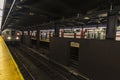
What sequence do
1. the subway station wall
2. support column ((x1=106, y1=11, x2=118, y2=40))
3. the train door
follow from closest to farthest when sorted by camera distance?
1. the subway station wall
2. support column ((x1=106, y1=11, x2=118, y2=40))
3. the train door

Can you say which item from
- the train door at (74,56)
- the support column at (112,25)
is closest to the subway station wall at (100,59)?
the train door at (74,56)

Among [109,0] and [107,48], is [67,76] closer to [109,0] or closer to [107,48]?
[107,48]

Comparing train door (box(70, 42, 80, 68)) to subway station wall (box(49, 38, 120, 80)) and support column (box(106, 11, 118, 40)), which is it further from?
support column (box(106, 11, 118, 40))

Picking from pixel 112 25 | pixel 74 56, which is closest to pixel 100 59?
pixel 112 25

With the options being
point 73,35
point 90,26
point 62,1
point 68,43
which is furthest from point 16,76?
point 90,26

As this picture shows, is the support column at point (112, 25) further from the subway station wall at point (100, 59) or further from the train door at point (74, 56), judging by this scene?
the train door at point (74, 56)

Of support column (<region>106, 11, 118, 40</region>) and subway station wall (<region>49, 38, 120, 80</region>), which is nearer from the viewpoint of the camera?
subway station wall (<region>49, 38, 120, 80</region>)

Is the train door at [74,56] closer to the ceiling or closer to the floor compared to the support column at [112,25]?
closer to the floor

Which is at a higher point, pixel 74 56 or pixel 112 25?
pixel 112 25

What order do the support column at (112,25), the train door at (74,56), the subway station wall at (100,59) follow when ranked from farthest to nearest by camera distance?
the train door at (74,56) → the support column at (112,25) → the subway station wall at (100,59)

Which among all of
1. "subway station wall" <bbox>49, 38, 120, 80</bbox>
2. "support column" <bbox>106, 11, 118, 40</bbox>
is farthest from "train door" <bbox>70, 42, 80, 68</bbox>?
"support column" <bbox>106, 11, 118, 40</bbox>

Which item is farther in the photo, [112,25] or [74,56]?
[74,56]

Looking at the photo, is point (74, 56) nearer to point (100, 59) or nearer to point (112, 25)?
point (100, 59)

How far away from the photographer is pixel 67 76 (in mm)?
6555
